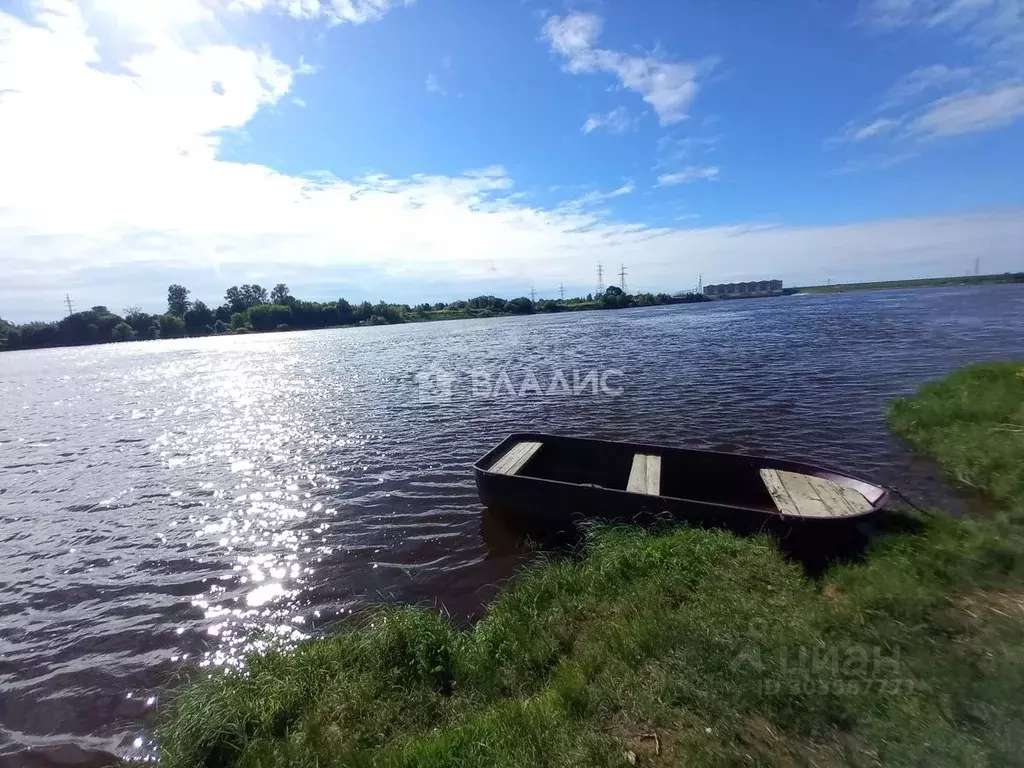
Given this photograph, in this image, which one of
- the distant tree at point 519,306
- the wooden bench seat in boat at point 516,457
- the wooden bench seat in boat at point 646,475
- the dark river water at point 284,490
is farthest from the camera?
the distant tree at point 519,306

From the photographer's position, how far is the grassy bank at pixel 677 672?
13.2 ft

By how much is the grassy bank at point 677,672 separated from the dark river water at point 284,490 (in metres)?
1.96

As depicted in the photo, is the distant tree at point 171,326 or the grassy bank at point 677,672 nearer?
the grassy bank at point 677,672

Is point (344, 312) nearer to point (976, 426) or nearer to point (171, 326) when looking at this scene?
point (171, 326)

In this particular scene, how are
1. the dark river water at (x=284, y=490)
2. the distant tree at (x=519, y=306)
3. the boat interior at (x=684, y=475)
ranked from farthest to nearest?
the distant tree at (x=519, y=306)
the boat interior at (x=684, y=475)
the dark river water at (x=284, y=490)

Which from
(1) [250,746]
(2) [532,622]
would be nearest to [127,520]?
(1) [250,746]


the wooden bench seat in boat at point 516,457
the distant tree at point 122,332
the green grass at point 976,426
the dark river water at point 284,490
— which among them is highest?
the distant tree at point 122,332

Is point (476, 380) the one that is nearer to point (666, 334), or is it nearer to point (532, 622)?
point (532, 622)

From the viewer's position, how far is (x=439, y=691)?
6270 mm

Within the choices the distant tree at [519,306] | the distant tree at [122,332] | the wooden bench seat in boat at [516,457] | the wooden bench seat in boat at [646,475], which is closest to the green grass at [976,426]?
the wooden bench seat in boat at [646,475]

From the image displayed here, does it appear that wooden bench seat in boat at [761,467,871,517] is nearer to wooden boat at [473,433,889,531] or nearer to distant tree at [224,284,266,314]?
wooden boat at [473,433,889,531]

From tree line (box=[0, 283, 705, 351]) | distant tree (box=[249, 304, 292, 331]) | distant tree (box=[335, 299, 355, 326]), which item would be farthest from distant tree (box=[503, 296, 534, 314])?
distant tree (box=[249, 304, 292, 331])

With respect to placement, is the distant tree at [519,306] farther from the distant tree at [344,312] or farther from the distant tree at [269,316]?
the distant tree at [269,316]

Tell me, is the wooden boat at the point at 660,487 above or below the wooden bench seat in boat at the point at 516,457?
below
